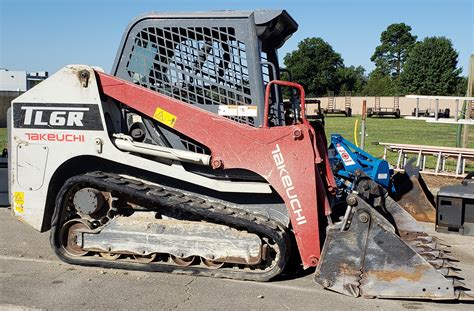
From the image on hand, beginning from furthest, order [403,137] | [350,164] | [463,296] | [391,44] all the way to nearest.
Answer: [391,44]
[403,137]
[350,164]
[463,296]

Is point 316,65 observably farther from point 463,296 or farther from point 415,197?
point 463,296

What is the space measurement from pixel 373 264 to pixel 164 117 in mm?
2359

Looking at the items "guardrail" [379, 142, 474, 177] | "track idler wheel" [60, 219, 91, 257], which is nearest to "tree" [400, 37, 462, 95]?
"guardrail" [379, 142, 474, 177]

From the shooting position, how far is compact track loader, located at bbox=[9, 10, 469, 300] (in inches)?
201

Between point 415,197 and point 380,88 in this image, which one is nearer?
point 415,197

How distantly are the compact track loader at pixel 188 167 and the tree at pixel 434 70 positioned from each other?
7480 cm

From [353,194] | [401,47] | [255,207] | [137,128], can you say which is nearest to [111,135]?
[137,128]

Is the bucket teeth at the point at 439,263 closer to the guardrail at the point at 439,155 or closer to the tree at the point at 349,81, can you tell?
the guardrail at the point at 439,155

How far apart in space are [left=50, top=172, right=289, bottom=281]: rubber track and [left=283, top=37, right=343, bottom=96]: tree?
8566 cm

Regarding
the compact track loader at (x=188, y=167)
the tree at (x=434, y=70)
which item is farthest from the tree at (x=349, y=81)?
the compact track loader at (x=188, y=167)

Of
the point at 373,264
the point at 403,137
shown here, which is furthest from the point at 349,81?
the point at 373,264

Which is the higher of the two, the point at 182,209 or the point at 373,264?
the point at 182,209

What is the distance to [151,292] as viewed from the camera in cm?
502

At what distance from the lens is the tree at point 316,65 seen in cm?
9350
